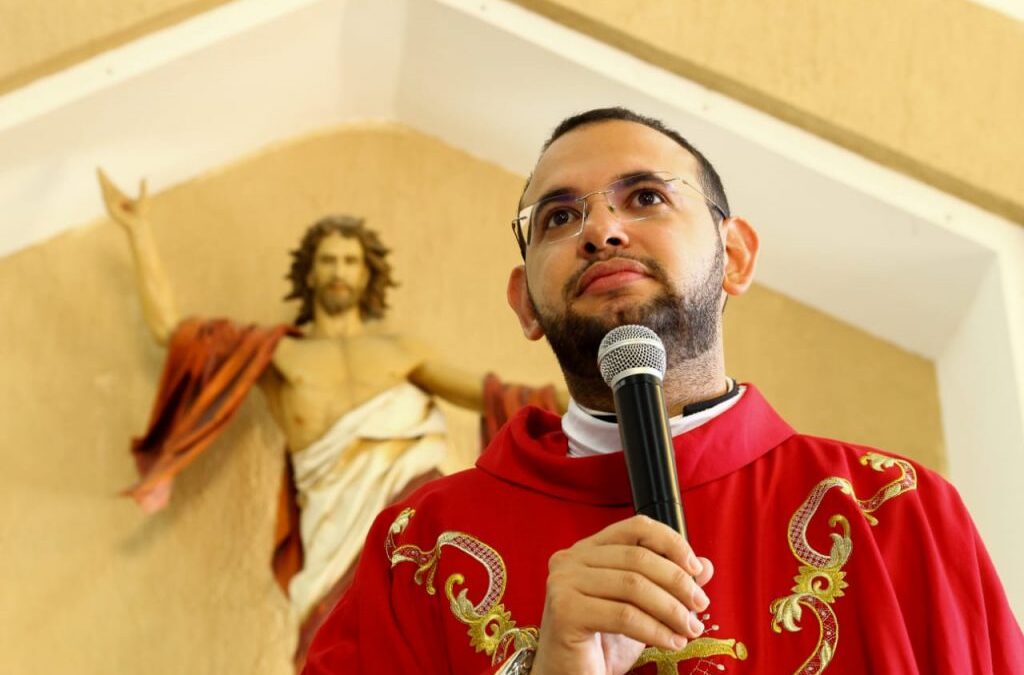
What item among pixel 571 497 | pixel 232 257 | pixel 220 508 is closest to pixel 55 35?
pixel 232 257

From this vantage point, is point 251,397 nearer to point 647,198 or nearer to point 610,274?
point 647,198

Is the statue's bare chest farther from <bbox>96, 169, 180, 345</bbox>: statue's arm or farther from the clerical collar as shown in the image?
the clerical collar

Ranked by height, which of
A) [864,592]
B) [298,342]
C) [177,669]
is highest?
[298,342]

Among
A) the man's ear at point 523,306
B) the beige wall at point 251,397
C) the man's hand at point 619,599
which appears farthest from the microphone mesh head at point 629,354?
the beige wall at point 251,397

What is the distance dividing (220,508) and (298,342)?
65 centimetres

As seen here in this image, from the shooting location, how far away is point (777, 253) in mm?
5578

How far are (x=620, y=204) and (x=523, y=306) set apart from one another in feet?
0.86

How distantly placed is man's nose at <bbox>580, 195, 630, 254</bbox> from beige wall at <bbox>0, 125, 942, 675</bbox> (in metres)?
3.43

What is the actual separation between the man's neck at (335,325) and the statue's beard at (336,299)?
0.02 metres

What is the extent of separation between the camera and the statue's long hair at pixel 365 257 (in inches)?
217

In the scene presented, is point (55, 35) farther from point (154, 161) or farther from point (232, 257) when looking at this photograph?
point (232, 257)

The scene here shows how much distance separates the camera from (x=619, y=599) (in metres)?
1.58

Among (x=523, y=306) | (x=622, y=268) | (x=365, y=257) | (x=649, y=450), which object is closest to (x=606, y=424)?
(x=622, y=268)

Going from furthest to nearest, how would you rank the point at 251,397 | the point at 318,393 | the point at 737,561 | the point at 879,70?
the point at 251,397, the point at 318,393, the point at 879,70, the point at 737,561
